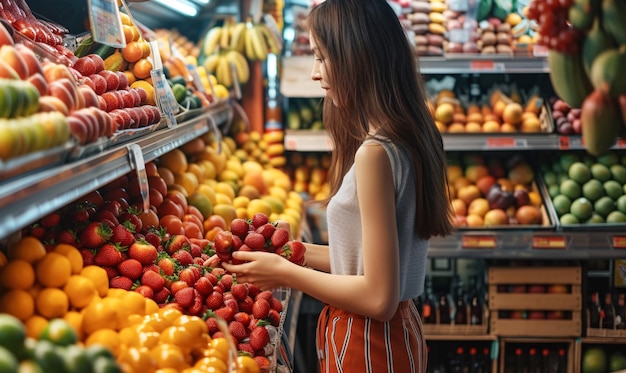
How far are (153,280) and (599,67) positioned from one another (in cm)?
125

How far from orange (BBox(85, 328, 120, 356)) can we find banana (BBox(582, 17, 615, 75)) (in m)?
1.06

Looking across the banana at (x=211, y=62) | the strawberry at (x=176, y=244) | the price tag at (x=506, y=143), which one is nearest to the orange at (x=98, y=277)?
the strawberry at (x=176, y=244)

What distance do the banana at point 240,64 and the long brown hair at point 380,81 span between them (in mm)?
2824

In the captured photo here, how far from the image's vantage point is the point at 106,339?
1.54 meters

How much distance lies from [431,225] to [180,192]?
136 cm

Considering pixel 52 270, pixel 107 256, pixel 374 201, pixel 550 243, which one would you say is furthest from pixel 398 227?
pixel 550 243

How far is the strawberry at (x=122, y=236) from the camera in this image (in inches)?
81.7

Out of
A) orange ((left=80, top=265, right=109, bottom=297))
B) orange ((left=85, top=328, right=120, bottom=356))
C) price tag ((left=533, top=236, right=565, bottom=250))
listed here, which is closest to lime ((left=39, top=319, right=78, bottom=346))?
orange ((left=85, top=328, right=120, bottom=356))

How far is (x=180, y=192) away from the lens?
310 cm

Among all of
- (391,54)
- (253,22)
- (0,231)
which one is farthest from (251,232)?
(253,22)

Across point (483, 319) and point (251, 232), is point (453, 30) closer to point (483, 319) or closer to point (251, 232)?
point (483, 319)

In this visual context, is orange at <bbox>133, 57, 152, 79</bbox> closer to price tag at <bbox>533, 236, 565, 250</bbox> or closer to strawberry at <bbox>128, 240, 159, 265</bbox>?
strawberry at <bbox>128, 240, 159, 265</bbox>

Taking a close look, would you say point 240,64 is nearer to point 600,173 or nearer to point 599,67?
point 600,173

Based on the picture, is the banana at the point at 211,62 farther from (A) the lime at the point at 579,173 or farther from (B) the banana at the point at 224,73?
(A) the lime at the point at 579,173
